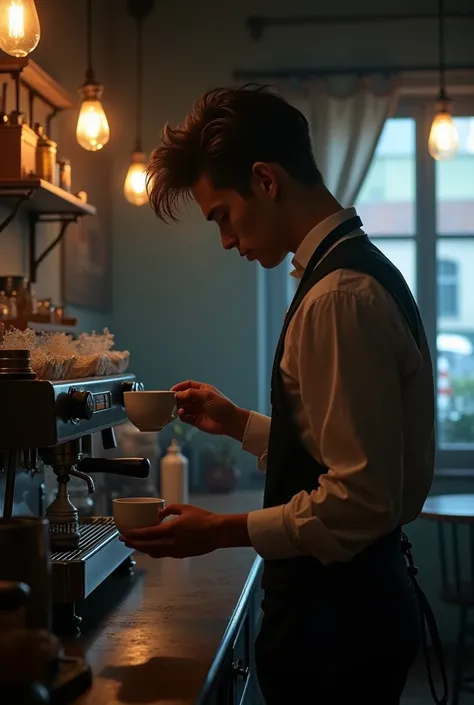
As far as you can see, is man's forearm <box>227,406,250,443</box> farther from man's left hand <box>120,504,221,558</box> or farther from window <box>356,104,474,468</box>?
window <box>356,104,474,468</box>

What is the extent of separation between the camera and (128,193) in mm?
3561

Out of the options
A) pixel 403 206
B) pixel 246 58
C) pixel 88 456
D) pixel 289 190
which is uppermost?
pixel 246 58

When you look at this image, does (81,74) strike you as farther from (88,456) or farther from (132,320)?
(88,456)

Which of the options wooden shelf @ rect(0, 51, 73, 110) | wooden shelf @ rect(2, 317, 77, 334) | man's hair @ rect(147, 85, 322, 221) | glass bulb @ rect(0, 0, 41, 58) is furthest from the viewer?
wooden shelf @ rect(0, 51, 73, 110)

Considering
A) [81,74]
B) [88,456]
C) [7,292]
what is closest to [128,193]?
[81,74]

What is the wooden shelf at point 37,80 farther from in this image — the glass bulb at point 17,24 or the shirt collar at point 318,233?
the shirt collar at point 318,233

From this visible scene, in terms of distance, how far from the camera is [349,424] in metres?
1.19

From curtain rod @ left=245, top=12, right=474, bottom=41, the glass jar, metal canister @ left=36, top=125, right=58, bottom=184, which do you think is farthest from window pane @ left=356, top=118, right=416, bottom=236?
the glass jar

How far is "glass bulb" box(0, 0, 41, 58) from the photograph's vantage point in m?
1.81

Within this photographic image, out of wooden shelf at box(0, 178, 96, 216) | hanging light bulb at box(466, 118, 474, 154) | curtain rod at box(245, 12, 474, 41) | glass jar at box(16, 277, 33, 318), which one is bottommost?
glass jar at box(16, 277, 33, 318)

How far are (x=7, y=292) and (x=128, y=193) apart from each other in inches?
54.7

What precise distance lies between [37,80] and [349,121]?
1910 millimetres

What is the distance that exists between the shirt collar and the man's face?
0.14 feet

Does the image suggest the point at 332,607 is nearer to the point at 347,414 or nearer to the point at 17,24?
the point at 347,414
